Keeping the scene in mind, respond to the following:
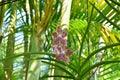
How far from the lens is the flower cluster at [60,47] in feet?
2.08

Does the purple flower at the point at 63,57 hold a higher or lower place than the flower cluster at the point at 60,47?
lower

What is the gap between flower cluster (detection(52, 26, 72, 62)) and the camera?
0.63 m

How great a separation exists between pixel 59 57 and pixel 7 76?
903mm

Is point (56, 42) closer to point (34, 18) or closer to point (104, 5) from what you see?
point (34, 18)

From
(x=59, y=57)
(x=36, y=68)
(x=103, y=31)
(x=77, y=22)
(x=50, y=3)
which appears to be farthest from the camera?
(x=77, y=22)

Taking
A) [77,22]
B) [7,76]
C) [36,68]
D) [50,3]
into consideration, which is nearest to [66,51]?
[36,68]

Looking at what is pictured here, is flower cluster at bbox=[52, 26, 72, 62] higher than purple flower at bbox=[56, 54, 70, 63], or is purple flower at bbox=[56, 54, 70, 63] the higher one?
flower cluster at bbox=[52, 26, 72, 62]

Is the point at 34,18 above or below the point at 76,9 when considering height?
below

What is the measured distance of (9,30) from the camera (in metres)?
1.56

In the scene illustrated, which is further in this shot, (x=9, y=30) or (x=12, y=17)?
(x=12, y=17)

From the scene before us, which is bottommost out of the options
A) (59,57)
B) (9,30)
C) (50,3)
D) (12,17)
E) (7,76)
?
(59,57)

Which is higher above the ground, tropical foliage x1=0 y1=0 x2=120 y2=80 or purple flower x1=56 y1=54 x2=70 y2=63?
tropical foliage x1=0 y1=0 x2=120 y2=80

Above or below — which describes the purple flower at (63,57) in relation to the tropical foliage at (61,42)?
below

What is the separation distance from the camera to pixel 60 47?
25.5 inches
